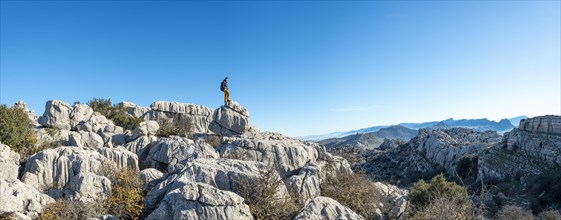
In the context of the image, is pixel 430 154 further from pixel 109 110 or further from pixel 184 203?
pixel 184 203

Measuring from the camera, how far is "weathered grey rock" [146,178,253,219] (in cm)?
1226

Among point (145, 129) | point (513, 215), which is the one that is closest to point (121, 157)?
point (145, 129)

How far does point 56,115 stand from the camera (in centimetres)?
2962

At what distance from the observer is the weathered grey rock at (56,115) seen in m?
29.0

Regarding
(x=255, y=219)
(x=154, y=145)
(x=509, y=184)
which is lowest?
(x=509, y=184)

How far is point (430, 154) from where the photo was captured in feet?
221

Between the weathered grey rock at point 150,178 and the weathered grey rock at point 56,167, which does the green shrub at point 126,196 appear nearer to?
the weathered grey rock at point 150,178

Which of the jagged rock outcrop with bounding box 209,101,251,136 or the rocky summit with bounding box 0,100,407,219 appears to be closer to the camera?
the rocky summit with bounding box 0,100,407,219

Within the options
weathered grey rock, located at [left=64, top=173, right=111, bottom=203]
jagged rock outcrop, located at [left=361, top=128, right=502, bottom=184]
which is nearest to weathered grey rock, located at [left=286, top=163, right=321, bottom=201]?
weathered grey rock, located at [left=64, top=173, right=111, bottom=203]

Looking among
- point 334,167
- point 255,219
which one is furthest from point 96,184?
point 334,167

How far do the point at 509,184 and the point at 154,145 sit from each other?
44.0 m

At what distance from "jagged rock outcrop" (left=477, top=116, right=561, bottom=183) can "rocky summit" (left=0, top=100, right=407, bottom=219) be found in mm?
30493

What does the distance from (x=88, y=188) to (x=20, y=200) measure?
98.7 inches

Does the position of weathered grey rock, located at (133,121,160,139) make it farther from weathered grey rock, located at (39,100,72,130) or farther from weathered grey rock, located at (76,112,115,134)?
weathered grey rock, located at (39,100,72,130)
